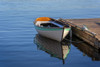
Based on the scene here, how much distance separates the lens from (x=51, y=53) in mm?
22953

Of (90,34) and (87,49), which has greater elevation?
(90,34)

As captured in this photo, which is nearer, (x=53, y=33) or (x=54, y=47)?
(x=54, y=47)

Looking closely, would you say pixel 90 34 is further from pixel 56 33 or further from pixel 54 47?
pixel 54 47

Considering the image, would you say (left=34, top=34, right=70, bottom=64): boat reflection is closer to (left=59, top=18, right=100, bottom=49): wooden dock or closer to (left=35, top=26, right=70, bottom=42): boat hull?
(left=35, top=26, right=70, bottom=42): boat hull

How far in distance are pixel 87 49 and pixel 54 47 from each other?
338 cm

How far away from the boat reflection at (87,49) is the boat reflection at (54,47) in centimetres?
118

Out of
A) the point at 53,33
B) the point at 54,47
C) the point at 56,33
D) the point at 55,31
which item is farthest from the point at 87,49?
the point at 53,33

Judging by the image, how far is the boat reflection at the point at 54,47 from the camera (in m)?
22.7

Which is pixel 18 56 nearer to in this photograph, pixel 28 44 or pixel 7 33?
pixel 28 44

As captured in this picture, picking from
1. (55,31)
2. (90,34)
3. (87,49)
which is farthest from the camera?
(55,31)

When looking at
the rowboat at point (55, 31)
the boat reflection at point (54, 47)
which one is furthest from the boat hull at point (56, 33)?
the boat reflection at point (54, 47)

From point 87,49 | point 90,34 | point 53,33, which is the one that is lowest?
point 87,49

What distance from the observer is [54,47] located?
24.8 m

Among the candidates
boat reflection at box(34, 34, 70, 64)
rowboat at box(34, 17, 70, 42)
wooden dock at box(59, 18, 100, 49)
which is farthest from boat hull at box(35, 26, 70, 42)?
wooden dock at box(59, 18, 100, 49)
